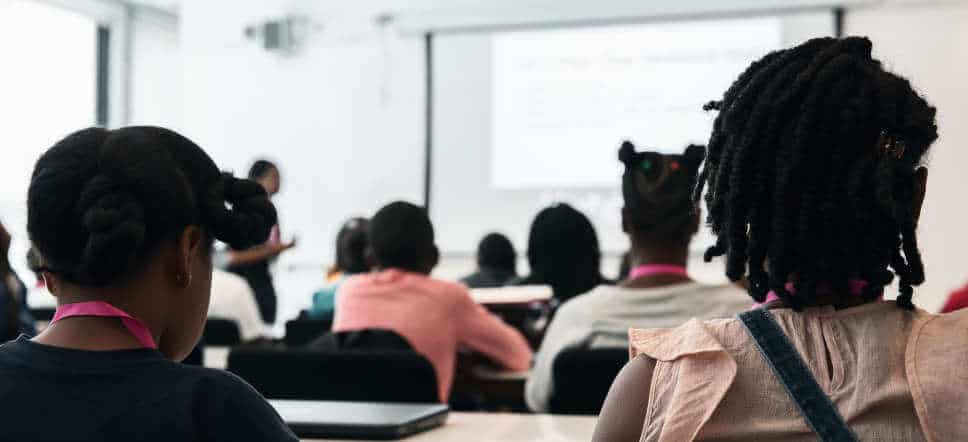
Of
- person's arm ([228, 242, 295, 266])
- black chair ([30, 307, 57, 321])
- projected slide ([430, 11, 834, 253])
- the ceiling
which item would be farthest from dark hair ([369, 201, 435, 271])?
the ceiling

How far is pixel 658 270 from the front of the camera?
2434 millimetres

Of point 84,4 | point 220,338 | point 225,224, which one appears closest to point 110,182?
point 225,224

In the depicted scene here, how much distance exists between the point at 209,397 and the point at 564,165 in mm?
6076

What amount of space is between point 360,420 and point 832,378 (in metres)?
0.76

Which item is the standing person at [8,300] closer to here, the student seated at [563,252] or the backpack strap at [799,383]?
the student seated at [563,252]

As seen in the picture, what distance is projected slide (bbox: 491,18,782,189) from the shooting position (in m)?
6.70

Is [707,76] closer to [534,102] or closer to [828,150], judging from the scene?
[534,102]

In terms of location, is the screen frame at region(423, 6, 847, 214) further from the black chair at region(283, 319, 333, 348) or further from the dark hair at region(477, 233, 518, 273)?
the black chair at region(283, 319, 333, 348)

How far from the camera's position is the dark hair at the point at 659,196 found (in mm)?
2449

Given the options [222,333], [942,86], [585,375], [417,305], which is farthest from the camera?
[942,86]

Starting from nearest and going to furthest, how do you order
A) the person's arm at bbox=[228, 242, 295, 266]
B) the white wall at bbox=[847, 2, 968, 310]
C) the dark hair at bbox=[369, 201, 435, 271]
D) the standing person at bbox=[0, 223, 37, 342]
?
the standing person at bbox=[0, 223, 37, 342], the dark hair at bbox=[369, 201, 435, 271], the person's arm at bbox=[228, 242, 295, 266], the white wall at bbox=[847, 2, 968, 310]

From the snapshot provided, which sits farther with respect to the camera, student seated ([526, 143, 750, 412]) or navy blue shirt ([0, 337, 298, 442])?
student seated ([526, 143, 750, 412])

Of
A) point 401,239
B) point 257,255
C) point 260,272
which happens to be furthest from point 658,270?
point 260,272

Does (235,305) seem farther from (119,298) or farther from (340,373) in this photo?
(119,298)
